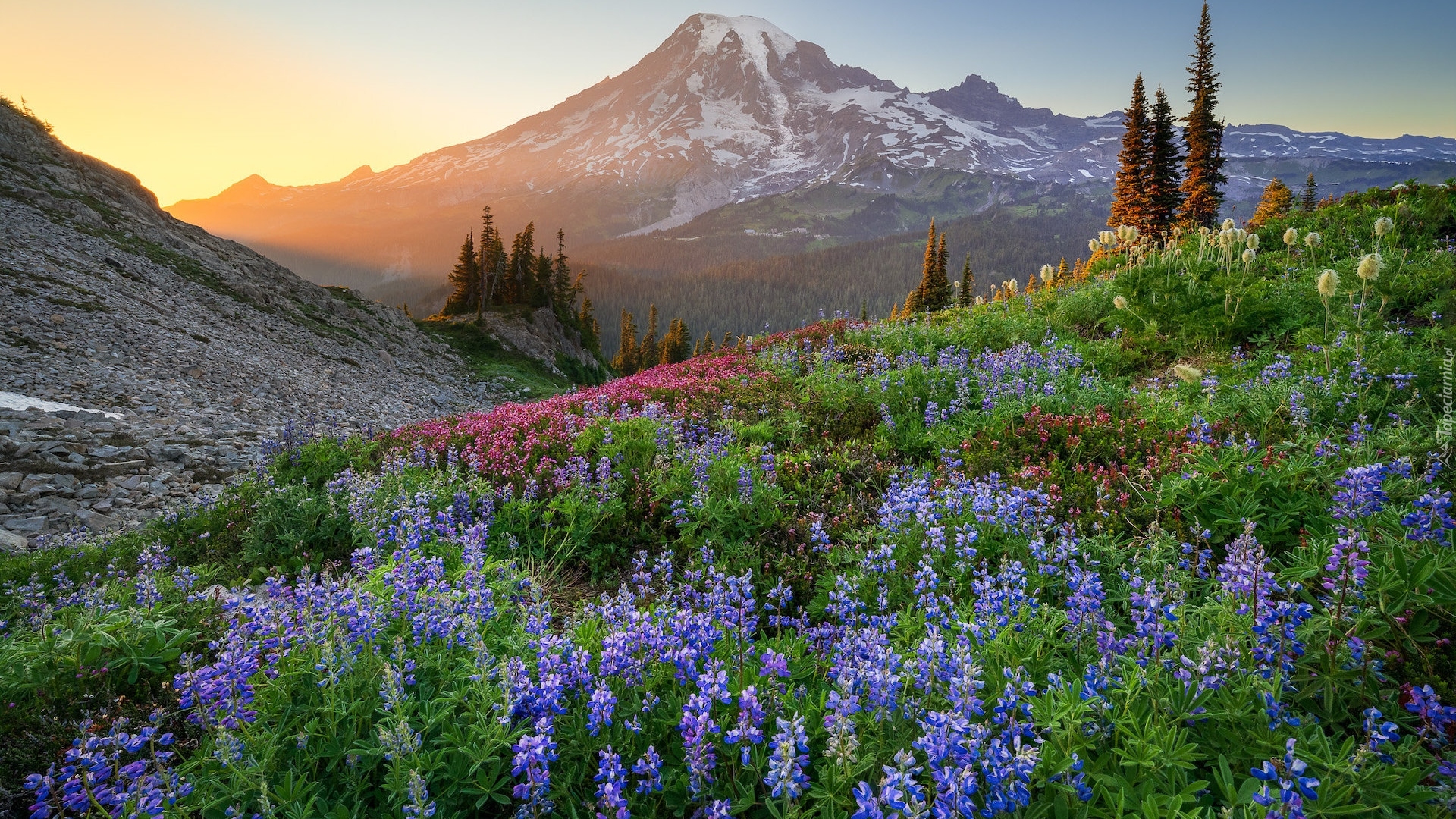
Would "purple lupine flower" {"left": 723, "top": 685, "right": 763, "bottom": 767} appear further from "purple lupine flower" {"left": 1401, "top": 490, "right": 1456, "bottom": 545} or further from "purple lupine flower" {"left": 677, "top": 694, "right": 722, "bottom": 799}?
"purple lupine flower" {"left": 1401, "top": 490, "right": 1456, "bottom": 545}

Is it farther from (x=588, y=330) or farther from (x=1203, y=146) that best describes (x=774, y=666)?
(x=588, y=330)

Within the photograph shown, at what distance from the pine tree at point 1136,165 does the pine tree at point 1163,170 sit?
246 mm

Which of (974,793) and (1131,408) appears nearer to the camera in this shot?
(974,793)

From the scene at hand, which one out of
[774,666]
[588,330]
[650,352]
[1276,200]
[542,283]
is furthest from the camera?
[650,352]

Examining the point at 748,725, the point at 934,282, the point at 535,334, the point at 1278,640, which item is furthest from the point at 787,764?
the point at 535,334

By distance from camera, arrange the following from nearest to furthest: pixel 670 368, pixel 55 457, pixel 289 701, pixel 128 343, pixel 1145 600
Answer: pixel 1145 600
pixel 289 701
pixel 55 457
pixel 670 368
pixel 128 343

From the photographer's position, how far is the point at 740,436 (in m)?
8.12

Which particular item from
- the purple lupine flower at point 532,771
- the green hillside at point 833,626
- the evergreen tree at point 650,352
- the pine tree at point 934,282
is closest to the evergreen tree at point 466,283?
the evergreen tree at point 650,352

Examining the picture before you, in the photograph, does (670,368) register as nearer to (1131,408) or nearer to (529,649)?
(1131,408)

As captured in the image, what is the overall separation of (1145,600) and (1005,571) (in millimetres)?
781

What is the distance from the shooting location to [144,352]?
710 inches

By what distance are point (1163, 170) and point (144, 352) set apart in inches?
1830

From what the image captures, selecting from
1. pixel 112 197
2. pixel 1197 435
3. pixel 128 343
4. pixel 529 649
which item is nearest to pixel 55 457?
pixel 529 649

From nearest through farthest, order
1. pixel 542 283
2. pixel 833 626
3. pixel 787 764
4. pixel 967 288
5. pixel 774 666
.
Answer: pixel 787 764 → pixel 774 666 → pixel 833 626 → pixel 967 288 → pixel 542 283
